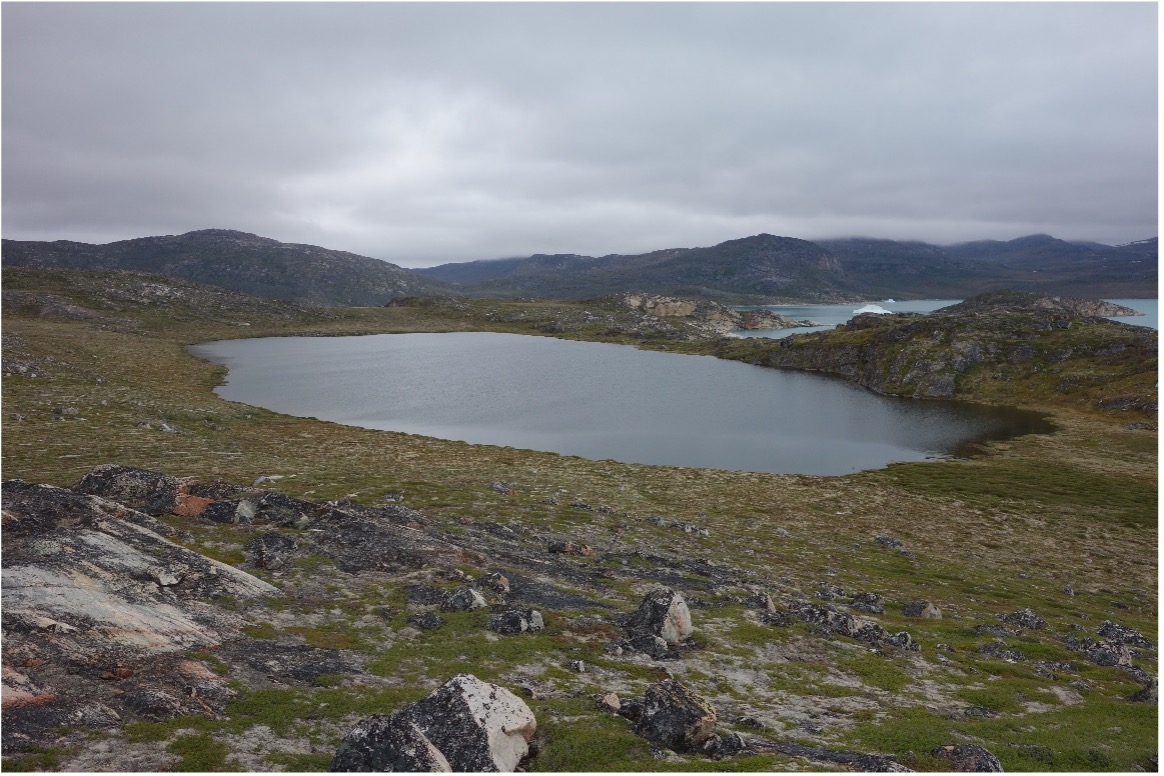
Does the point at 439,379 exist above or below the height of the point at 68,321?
below

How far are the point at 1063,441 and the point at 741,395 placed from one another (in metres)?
56.1

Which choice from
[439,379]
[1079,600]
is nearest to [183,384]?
[439,379]

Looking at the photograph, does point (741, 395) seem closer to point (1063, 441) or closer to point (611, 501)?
point (1063, 441)

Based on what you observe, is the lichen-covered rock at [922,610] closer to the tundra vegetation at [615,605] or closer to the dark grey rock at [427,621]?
the tundra vegetation at [615,605]

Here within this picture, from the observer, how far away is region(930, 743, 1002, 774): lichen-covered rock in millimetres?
15031

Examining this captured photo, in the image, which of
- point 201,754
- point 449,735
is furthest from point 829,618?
point 201,754

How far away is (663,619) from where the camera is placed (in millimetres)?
23000

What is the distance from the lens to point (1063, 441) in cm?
9356

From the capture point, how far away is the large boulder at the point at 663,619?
22.8m

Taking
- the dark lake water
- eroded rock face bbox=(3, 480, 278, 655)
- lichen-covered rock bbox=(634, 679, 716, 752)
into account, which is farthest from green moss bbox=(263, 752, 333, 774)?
the dark lake water

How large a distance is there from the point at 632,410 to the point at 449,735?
9677 cm

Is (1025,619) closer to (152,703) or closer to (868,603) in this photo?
(868,603)

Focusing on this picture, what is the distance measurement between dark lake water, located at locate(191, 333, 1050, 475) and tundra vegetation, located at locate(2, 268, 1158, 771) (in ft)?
44.4

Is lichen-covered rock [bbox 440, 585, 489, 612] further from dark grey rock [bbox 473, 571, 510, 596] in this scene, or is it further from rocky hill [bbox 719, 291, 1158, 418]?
rocky hill [bbox 719, 291, 1158, 418]
